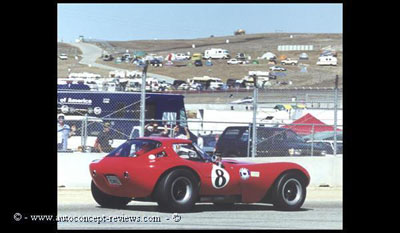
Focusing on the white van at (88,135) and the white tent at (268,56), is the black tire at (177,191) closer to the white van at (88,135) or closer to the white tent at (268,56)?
the white van at (88,135)

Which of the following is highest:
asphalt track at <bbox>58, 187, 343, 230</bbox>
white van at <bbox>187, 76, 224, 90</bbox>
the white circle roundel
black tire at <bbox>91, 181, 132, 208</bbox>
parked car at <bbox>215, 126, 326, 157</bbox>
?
white van at <bbox>187, 76, 224, 90</bbox>

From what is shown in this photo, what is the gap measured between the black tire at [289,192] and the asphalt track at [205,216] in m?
0.15

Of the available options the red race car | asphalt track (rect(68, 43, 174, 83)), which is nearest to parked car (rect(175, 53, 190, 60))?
asphalt track (rect(68, 43, 174, 83))

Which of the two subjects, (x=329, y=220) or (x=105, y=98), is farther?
(x=105, y=98)

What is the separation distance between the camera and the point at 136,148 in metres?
12.4

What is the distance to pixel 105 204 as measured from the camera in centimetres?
1281

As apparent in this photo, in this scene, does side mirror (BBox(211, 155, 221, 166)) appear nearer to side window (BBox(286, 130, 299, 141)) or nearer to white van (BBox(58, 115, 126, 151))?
white van (BBox(58, 115, 126, 151))

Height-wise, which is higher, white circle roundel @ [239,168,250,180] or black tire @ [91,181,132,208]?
white circle roundel @ [239,168,250,180]

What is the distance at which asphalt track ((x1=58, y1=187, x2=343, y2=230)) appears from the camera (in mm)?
10797

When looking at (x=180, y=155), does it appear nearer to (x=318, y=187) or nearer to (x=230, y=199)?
(x=230, y=199)
